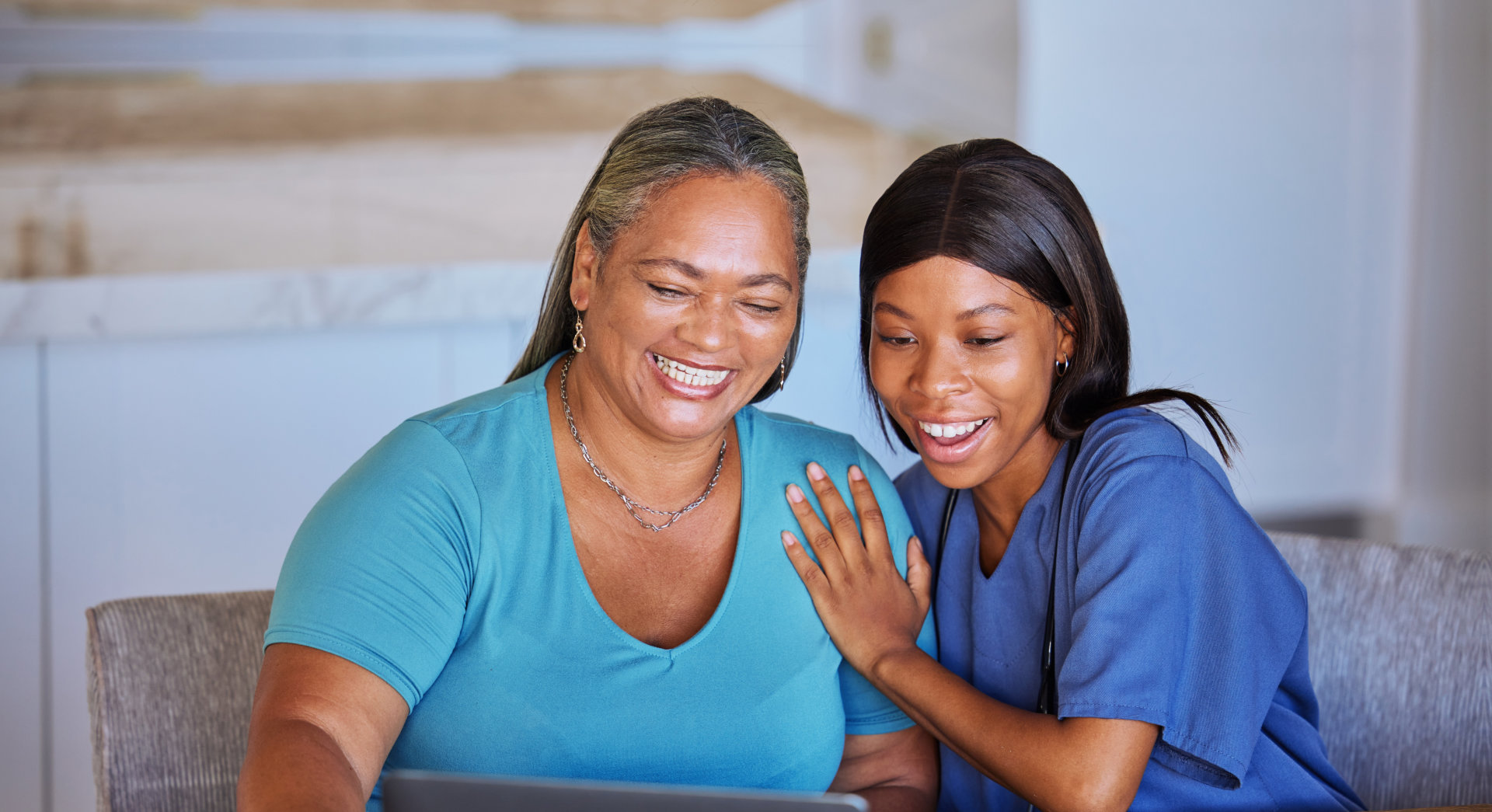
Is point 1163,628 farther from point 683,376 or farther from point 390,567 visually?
point 390,567

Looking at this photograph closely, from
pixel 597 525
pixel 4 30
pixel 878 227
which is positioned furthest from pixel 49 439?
pixel 4 30

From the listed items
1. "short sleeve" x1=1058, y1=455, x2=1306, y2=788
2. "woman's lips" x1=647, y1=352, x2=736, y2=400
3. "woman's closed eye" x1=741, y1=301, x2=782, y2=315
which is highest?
"woman's closed eye" x1=741, y1=301, x2=782, y2=315

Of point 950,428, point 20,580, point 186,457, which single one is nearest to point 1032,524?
point 950,428

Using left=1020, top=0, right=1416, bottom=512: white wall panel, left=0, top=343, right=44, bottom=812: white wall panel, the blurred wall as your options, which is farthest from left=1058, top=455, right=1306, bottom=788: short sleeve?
the blurred wall

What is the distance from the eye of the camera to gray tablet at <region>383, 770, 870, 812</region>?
79 cm

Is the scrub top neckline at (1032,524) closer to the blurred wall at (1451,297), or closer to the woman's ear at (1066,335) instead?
the woman's ear at (1066,335)

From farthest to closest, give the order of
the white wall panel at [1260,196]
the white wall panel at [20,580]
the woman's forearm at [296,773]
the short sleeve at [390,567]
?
the white wall panel at [1260,196]
the white wall panel at [20,580]
the short sleeve at [390,567]
the woman's forearm at [296,773]

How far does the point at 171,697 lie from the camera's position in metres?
1.35

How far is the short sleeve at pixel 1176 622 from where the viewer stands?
3.89 feet

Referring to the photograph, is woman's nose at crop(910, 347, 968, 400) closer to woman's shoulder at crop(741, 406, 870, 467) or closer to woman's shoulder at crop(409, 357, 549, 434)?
woman's shoulder at crop(741, 406, 870, 467)

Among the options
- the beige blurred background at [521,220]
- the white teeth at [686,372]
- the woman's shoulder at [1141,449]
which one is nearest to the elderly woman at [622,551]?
the white teeth at [686,372]

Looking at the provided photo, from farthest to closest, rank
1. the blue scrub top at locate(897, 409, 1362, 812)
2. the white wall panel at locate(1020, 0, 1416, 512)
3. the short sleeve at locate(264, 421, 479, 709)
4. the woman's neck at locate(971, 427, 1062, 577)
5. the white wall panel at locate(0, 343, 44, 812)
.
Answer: the white wall panel at locate(1020, 0, 1416, 512), the white wall panel at locate(0, 343, 44, 812), the woman's neck at locate(971, 427, 1062, 577), the blue scrub top at locate(897, 409, 1362, 812), the short sleeve at locate(264, 421, 479, 709)

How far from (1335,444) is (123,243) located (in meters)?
2.98

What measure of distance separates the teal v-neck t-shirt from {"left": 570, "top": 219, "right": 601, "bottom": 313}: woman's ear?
0.11 meters
